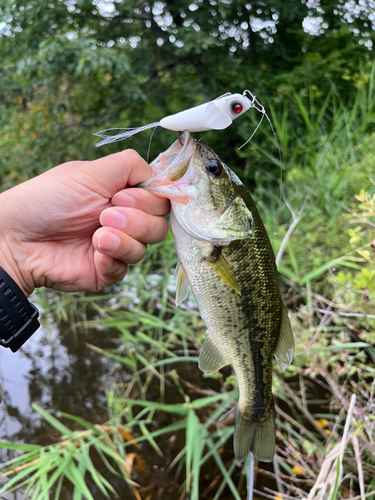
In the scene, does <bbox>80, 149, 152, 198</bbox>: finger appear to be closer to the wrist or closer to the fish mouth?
the fish mouth

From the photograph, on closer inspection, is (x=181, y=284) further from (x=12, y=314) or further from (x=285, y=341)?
(x=12, y=314)

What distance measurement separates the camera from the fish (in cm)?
118

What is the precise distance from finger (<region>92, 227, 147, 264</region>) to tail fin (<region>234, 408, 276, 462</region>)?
2.63ft

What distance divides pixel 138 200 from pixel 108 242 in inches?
7.8

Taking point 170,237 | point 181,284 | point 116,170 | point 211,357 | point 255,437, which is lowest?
point 170,237

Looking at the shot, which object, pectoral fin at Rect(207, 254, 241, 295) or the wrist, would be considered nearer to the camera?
pectoral fin at Rect(207, 254, 241, 295)

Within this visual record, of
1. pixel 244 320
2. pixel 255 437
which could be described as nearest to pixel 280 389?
pixel 255 437

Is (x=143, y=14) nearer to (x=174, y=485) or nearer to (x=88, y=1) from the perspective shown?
(x=88, y=1)

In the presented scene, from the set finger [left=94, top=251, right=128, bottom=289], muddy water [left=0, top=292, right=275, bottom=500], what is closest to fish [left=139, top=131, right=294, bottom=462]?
finger [left=94, top=251, right=128, bottom=289]

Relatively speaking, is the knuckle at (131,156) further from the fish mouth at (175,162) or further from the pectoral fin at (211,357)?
the pectoral fin at (211,357)

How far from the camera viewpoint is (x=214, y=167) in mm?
1175

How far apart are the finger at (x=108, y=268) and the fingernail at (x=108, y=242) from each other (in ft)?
0.32

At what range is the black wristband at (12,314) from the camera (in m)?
1.30

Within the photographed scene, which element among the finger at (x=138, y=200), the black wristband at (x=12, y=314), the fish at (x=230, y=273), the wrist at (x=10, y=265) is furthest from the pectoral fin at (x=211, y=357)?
the wrist at (x=10, y=265)
